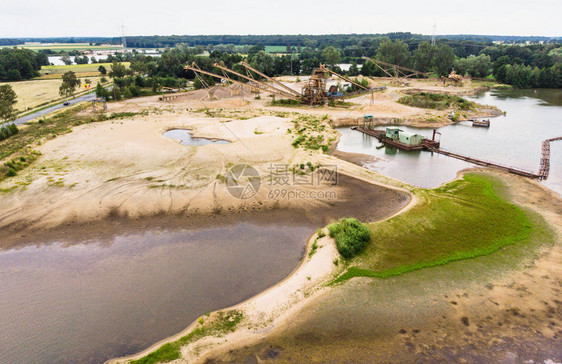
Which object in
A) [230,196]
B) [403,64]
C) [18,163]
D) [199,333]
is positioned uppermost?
[403,64]

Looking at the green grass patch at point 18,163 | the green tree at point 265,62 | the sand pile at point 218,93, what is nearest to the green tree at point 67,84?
the sand pile at point 218,93

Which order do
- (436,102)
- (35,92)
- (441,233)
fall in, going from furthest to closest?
(35,92) → (436,102) → (441,233)

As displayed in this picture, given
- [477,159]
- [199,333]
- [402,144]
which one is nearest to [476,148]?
[477,159]

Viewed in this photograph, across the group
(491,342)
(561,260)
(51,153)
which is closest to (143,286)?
(491,342)

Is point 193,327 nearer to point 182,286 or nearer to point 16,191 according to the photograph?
point 182,286

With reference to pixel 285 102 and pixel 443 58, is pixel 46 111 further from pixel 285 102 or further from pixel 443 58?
pixel 443 58

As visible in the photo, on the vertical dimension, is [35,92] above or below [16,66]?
below

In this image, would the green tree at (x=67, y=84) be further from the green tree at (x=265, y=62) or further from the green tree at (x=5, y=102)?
the green tree at (x=265, y=62)
